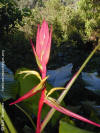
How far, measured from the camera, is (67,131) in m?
0.41

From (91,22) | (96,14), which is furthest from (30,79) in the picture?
(96,14)

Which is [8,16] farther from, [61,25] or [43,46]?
[43,46]

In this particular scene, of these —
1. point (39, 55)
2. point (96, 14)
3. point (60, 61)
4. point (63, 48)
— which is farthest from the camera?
point (96, 14)

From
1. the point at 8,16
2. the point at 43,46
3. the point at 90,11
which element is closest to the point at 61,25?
the point at 90,11

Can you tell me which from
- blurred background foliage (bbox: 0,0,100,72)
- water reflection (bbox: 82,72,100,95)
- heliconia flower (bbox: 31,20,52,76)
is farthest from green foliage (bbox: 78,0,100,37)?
heliconia flower (bbox: 31,20,52,76)

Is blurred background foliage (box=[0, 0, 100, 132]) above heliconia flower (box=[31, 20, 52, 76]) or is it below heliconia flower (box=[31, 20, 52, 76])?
below

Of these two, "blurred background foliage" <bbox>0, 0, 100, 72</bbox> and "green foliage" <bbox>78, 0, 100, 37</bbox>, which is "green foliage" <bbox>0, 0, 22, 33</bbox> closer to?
"blurred background foliage" <bbox>0, 0, 100, 72</bbox>

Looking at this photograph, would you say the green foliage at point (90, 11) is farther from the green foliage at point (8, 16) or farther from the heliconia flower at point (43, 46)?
the heliconia flower at point (43, 46)

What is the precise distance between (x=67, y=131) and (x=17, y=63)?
352 centimetres

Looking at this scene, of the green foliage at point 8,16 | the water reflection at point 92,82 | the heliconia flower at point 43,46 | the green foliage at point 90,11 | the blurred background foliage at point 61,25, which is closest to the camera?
the heliconia flower at point 43,46

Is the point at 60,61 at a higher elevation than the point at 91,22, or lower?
lower

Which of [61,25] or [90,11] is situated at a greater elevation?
[90,11]

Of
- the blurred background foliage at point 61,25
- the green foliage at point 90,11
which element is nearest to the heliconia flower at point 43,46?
the blurred background foliage at point 61,25

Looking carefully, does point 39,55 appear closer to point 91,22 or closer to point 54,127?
point 54,127
